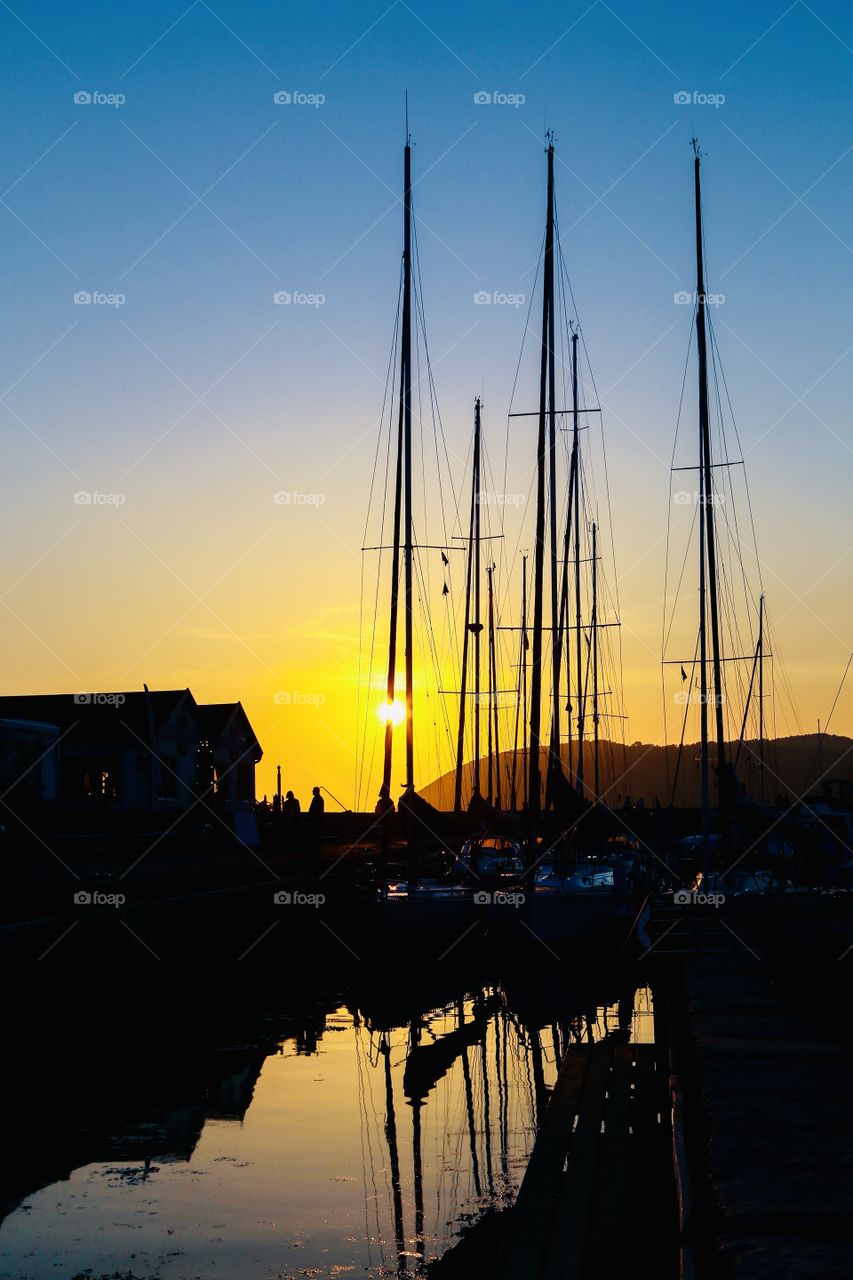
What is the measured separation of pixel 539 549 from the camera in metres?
34.9

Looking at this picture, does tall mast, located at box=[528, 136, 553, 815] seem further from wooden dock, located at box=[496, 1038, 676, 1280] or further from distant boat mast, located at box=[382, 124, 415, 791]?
wooden dock, located at box=[496, 1038, 676, 1280]

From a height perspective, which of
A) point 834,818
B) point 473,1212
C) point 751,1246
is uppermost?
point 834,818

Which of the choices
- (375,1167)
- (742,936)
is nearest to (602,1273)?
(375,1167)

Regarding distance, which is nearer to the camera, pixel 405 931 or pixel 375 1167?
pixel 375 1167

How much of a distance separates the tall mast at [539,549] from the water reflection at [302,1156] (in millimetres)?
9150

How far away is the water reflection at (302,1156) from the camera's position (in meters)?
11.7

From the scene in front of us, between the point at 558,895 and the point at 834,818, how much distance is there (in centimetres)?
2654

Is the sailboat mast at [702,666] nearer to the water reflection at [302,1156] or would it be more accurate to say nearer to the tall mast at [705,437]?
the tall mast at [705,437]

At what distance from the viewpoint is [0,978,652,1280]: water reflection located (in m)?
11.7

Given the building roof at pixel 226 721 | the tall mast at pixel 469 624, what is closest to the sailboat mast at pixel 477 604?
the tall mast at pixel 469 624

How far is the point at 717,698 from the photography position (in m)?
38.7

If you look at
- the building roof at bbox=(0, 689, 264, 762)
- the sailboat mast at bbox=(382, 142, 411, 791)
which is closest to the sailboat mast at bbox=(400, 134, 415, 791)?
the sailboat mast at bbox=(382, 142, 411, 791)

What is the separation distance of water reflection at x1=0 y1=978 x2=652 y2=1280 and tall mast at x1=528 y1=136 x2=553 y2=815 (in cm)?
915

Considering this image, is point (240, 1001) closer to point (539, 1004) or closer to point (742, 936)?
point (539, 1004)
